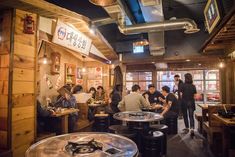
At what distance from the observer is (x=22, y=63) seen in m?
3.41

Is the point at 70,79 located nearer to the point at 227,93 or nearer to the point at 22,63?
the point at 22,63

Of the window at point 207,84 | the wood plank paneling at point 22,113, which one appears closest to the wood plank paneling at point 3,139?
the wood plank paneling at point 22,113

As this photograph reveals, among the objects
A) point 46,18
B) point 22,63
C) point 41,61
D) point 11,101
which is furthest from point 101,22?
point 11,101

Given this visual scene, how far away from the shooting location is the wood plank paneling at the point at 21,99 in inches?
128

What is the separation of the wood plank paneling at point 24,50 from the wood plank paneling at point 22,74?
0.29 metres

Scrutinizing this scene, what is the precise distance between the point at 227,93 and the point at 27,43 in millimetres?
6675

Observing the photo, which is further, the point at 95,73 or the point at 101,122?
the point at 95,73

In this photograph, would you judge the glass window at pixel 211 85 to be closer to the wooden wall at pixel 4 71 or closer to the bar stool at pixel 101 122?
the bar stool at pixel 101 122

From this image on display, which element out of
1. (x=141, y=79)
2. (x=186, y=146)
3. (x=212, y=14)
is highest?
(x=212, y=14)

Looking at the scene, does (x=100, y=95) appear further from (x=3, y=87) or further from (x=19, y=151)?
(x=3, y=87)

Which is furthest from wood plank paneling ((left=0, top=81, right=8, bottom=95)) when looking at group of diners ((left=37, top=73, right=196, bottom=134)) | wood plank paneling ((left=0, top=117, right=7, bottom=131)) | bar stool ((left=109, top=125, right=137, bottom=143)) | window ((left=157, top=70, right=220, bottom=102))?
window ((left=157, top=70, right=220, bottom=102))

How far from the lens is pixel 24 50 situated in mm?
3471

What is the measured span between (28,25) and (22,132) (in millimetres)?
1871

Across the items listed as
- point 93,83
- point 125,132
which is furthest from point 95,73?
point 125,132
